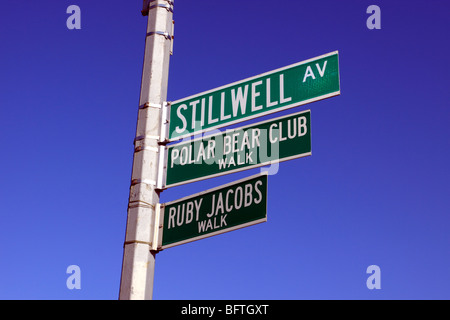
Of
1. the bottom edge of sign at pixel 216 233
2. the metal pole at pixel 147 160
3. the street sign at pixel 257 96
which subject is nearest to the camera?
the bottom edge of sign at pixel 216 233

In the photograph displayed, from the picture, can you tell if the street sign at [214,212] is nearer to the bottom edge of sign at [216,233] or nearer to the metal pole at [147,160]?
the bottom edge of sign at [216,233]

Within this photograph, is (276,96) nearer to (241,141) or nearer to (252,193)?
(241,141)

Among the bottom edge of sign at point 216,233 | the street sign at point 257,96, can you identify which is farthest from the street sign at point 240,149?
the bottom edge of sign at point 216,233

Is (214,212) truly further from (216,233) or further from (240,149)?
(240,149)

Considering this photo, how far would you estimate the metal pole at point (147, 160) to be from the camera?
504cm

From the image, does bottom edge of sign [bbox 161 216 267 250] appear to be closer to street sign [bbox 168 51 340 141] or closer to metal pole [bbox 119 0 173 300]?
metal pole [bbox 119 0 173 300]

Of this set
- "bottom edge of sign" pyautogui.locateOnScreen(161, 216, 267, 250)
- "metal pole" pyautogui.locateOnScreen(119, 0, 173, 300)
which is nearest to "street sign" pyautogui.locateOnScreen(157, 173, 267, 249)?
"bottom edge of sign" pyautogui.locateOnScreen(161, 216, 267, 250)

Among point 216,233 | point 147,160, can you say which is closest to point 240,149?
point 216,233

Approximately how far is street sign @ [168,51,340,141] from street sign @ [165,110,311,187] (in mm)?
168

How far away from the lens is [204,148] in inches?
215

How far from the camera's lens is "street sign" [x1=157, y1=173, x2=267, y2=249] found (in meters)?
4.90

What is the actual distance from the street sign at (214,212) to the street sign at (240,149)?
0.20 m

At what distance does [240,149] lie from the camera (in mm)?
5242
